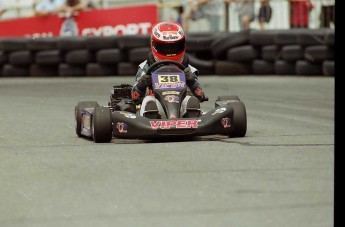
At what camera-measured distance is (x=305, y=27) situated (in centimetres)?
2066

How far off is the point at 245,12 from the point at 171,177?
46.4ft

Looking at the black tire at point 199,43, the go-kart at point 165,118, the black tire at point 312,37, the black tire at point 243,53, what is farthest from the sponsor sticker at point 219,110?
the black tire at point 199,43

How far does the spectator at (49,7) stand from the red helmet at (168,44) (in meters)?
12.3

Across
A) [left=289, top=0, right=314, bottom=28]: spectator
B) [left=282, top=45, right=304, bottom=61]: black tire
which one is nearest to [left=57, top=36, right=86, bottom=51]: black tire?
[left=282, top=45, right=304, bottom=61]: black tire

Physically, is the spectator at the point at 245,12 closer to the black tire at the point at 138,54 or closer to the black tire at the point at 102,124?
the black tire at the point at 138,54

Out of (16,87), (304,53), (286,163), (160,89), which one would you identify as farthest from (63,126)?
(304,53)

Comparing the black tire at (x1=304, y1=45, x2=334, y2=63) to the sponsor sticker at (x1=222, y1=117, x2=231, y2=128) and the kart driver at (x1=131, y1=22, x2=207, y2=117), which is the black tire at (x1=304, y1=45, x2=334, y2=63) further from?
the sponsor sticker at (x1=222, y1=117, x2=231, y2=128)

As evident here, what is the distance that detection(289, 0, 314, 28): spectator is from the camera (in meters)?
20.5

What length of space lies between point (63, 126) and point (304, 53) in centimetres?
833

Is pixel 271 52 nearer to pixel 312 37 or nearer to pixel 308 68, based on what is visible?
pixel 308 68

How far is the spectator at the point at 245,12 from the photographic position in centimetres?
2102

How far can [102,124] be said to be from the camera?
9.30m

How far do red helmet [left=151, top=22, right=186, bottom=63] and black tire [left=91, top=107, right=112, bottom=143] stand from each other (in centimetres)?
96

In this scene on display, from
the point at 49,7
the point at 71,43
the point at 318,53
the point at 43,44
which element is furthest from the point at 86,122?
the point at 49,7
